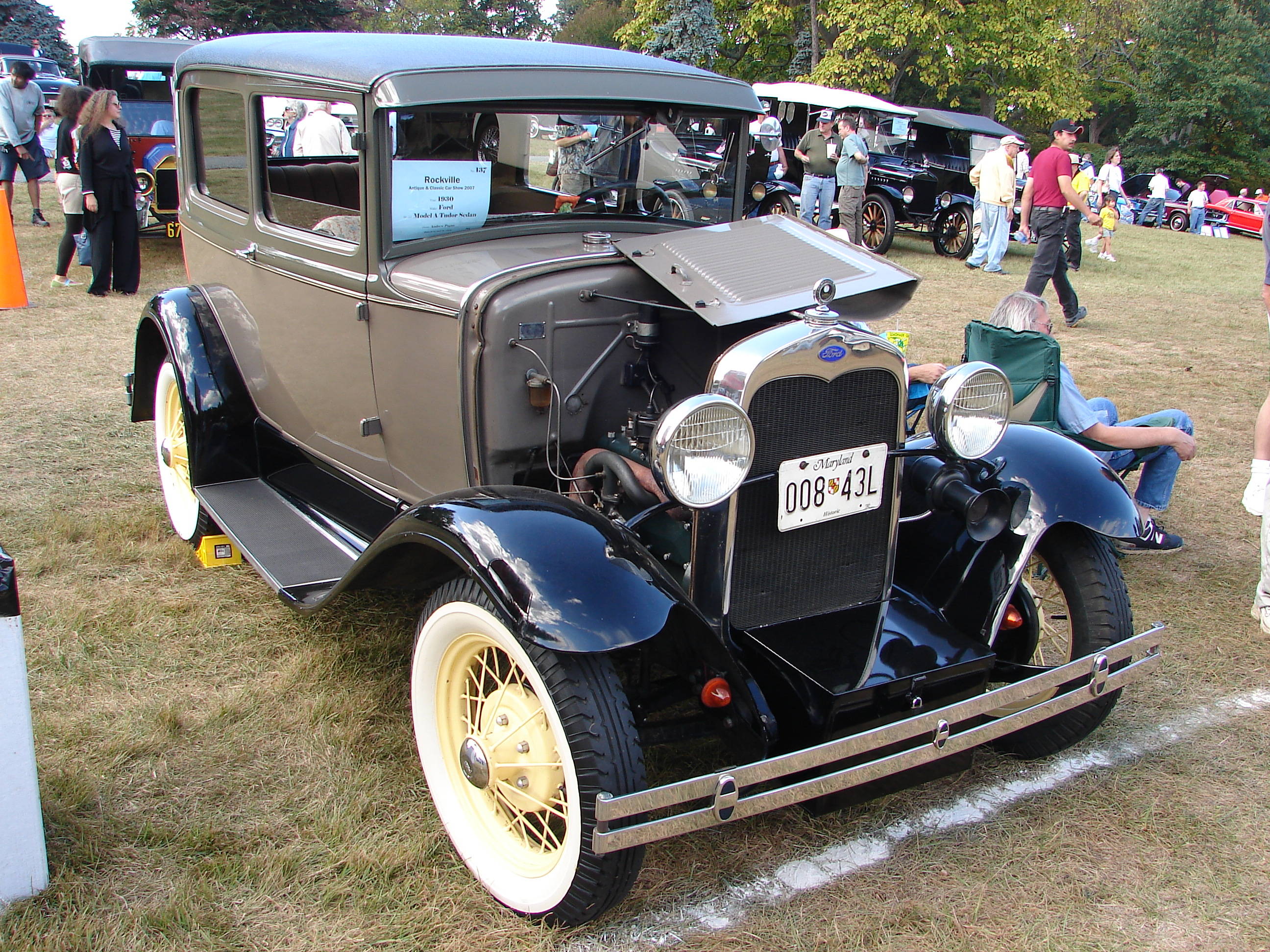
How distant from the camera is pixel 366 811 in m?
2.32

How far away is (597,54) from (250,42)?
1259 millimetres

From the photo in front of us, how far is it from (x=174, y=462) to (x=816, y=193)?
9.34 metres

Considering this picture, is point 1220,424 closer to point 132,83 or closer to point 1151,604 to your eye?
point 1151,604

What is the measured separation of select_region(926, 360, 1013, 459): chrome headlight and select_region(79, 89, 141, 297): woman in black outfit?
7529mm

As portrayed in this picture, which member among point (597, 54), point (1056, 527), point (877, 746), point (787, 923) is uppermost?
point (597, 54)

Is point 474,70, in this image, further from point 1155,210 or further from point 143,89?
point 1155,210

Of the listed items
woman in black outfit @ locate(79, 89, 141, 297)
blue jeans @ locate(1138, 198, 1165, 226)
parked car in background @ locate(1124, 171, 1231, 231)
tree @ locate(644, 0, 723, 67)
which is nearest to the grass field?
woman in black outfit @ locate(79, 89, 141, 297)

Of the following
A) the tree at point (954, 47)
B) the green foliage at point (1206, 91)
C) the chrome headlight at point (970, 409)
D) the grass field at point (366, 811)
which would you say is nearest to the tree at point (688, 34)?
the tree at point (954, 47)

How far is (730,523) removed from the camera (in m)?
2.14

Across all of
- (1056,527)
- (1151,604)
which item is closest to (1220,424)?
(1151,604)

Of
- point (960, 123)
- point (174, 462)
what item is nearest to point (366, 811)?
point (174, 462)

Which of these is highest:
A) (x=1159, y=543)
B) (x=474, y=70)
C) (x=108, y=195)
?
(x=474, y=70)

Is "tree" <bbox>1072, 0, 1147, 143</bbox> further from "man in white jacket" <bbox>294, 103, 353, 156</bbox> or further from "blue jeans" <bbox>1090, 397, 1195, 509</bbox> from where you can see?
"man in white jacket" <bbox>294, 103, 353, 156</bbox>

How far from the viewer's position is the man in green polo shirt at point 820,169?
11086 mm
